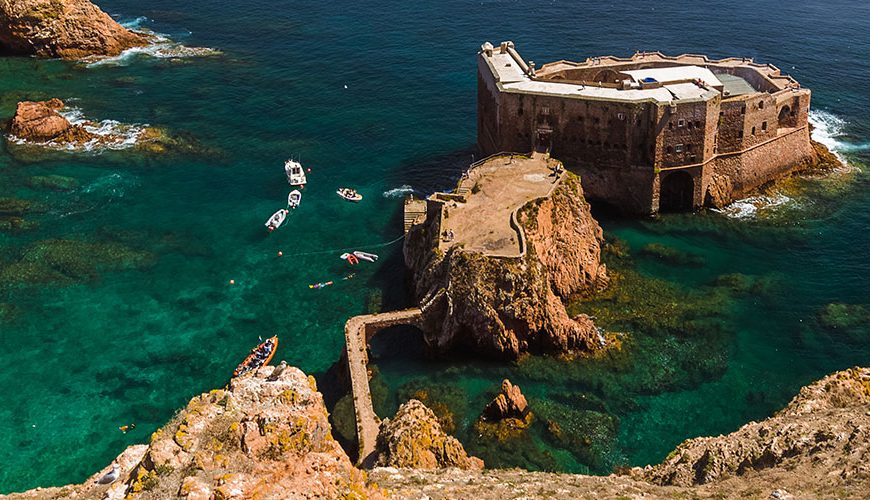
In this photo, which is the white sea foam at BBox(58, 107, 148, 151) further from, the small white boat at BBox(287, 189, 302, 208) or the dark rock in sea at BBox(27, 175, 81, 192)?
the small white boat at BBox(287, 189, 302, 208)

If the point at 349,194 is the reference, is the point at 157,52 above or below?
above

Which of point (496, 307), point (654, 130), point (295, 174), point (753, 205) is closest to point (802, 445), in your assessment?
point (496, 307)

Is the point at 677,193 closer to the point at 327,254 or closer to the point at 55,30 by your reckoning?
the point at 327,254

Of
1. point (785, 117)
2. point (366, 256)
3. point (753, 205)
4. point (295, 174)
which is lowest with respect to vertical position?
point (366, 256)

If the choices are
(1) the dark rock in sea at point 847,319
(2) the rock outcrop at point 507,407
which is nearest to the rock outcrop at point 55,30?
(2) the rock outcrop at point 507,407

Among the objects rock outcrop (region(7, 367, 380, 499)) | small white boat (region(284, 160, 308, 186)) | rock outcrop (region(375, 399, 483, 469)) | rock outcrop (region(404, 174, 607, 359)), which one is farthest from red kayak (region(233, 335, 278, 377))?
rock outcrop (region(7, 367, 380, 499))

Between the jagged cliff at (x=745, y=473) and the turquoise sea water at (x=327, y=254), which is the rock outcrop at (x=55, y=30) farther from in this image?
the jagged cliff at (x=745, y=473)
